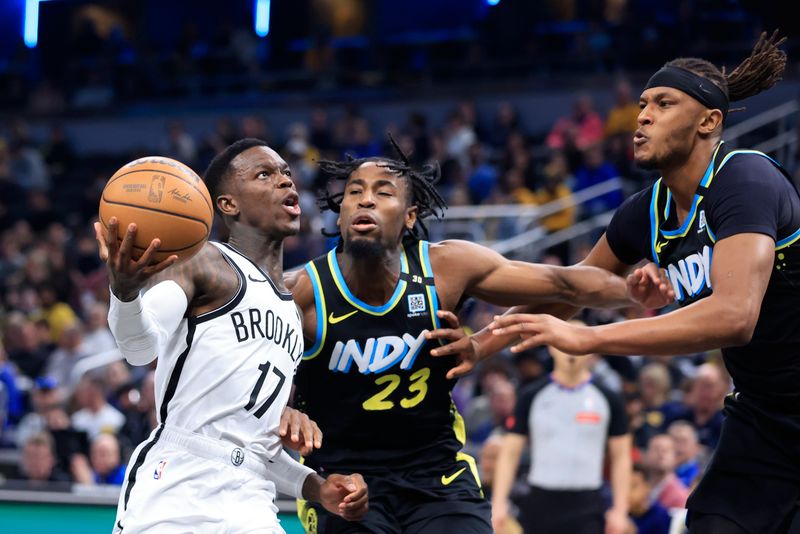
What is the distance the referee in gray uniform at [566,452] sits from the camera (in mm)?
8141

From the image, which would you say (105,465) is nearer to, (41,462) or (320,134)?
(41,462)

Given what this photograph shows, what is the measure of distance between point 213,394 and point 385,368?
41.0 inches

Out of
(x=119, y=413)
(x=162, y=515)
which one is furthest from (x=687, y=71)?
(x=119, y=413)

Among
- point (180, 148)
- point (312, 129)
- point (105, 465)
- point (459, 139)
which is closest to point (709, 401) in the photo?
point (105, 465)

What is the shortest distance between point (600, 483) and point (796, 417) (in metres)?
3.79

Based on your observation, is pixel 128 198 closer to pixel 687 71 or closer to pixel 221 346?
pixel 221 346

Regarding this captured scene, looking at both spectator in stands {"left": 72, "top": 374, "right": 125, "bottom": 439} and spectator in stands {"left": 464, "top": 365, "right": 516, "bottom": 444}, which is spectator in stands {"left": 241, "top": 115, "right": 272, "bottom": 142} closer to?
spectator in stands {"left": 72, "top": 374, "right": 125, "bottom": 439}

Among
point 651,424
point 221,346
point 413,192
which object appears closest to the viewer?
point 221,346

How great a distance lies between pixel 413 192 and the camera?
586 centimetres

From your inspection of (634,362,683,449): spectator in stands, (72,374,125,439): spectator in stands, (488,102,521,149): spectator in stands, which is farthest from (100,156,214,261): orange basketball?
(488,102,521,149): spectator in stands

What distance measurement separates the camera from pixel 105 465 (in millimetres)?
10195

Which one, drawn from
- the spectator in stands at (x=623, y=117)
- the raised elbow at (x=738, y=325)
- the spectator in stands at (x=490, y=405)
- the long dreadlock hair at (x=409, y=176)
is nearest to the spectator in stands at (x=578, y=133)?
the spectator in stands at (x=623, y=117)

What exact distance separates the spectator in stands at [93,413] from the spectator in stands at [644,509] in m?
5.16

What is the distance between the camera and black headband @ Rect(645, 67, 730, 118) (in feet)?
15.5
